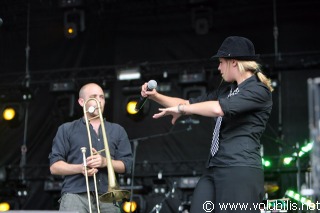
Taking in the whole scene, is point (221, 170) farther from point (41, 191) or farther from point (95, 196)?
point (41, 191)

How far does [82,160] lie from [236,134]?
5.66 ft

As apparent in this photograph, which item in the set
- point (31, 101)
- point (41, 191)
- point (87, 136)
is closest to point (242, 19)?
point (31, 101)

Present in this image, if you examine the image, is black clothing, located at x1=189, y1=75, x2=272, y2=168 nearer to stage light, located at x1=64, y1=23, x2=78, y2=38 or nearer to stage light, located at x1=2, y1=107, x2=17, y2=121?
stage light, located at x1=64, y1=23, x2=78, y2=38

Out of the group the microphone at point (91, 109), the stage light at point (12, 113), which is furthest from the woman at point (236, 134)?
the stage light at point (12, 113)

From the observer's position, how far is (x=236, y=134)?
3891mm

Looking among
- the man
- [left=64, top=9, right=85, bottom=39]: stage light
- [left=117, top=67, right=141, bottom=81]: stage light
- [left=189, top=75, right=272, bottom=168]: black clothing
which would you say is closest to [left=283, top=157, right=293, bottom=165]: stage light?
[left=117, top=67, right=141, bottom=81]: stage light

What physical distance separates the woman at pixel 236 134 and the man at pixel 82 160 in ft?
4.03

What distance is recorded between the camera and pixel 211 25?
971 centimetres

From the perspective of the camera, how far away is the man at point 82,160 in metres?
4.81

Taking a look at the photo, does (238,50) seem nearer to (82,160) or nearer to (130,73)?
(82,160)

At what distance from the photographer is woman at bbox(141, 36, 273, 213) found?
Answer: 12.3 feet

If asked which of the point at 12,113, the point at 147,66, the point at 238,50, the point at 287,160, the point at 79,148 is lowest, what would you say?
the point at 79,148

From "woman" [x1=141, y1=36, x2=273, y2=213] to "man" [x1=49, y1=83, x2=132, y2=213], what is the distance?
1229 mm

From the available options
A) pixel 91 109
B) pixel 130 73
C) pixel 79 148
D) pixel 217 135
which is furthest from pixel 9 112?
pixel 217 135
